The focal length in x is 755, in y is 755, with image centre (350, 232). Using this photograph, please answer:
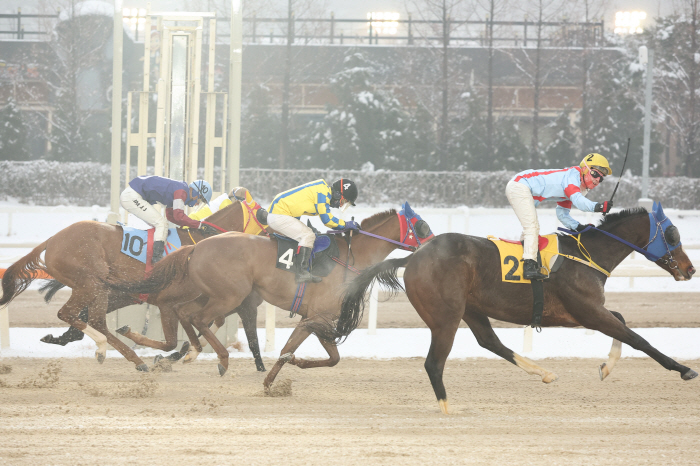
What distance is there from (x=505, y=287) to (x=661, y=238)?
116cm

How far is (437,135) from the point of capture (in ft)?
69.3

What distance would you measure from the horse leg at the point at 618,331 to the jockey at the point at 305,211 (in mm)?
1795

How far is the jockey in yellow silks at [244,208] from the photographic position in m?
6.51

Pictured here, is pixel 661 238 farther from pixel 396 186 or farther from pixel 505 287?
pixel 396 186

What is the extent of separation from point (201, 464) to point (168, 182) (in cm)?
324

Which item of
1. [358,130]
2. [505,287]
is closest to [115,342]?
[505,287]

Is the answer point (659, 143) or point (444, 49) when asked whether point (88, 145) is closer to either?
point (444, 49)

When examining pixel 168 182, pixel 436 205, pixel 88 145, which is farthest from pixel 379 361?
pixel 88 145

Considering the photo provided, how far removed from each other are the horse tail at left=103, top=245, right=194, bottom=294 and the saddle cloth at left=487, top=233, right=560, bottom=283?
236cm

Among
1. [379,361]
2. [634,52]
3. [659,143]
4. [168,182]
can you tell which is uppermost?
[634,52]

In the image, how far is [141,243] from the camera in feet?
20.7

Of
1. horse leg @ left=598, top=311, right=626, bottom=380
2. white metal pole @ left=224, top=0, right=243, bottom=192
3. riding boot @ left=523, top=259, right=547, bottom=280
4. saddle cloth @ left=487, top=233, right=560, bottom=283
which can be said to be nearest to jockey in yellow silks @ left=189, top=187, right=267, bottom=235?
white metal pole @ left=224, top=0, right=243, bottom=192

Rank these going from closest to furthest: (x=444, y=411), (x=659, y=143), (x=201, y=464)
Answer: (x=201, y=464), (x=444, y=411), (x=659, y=143)

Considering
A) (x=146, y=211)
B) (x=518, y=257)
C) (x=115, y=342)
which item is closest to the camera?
(x=518, y=257)
